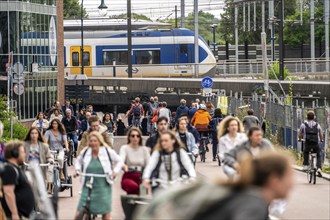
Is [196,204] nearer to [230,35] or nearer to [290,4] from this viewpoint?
[290,4]

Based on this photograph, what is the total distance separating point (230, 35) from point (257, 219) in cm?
13803

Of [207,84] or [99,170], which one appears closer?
[99,170]

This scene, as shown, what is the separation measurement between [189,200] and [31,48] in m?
49.6

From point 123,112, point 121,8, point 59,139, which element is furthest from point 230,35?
point 59,139

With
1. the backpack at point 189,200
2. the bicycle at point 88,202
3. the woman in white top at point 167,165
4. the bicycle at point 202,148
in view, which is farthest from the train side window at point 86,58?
the backpack at point 189,200

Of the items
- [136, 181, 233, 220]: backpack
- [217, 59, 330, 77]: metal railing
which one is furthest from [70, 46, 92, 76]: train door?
[136, 181, 233, 220]: backpack

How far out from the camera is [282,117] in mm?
38719

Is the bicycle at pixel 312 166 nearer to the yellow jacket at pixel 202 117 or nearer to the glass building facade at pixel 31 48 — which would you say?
the yellow jacket at pixel 202 117

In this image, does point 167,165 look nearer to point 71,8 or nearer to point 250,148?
point 250,148

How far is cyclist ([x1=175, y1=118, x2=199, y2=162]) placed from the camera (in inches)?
859

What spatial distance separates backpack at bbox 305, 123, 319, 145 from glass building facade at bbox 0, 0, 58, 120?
26310mm

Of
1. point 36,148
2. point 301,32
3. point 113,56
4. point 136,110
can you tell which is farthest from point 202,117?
point 301,32

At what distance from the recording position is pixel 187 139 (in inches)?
875

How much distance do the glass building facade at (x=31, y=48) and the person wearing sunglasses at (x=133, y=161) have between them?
114 ft
